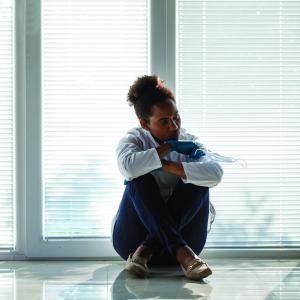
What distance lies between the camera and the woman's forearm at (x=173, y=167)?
2.87 metres

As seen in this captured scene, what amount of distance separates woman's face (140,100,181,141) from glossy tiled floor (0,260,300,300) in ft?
2.14

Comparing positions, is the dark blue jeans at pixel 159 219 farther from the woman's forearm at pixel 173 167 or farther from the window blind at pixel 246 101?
the window blind at pixel 246 101

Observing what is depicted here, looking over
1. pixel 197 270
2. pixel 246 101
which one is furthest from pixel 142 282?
pixel 246 101

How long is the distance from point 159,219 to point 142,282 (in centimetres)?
28

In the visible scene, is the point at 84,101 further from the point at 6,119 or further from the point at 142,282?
the point at 142,282

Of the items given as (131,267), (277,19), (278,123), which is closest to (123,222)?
(131,267)

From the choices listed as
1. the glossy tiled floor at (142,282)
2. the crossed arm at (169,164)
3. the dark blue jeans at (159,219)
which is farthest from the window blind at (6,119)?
the crossed arm at (169,164)

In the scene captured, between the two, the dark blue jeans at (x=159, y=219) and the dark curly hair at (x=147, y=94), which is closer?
the dark blue jeans at (x=159, y=219)

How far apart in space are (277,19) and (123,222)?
52.8 inches

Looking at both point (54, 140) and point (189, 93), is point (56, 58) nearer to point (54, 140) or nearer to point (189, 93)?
point (54, 140)

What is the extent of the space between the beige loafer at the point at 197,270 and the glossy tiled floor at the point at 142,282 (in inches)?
1.2

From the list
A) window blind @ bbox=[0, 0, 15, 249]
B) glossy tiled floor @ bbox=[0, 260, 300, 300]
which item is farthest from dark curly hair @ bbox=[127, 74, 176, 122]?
glossy tiled floor @ bbox=[0, 260, 300, 300]

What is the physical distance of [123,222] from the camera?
118 inches

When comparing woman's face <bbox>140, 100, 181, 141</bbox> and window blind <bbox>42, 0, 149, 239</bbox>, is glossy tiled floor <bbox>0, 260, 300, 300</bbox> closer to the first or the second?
window blind <bbox>42, 0, 149, 239</bbox>
